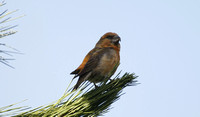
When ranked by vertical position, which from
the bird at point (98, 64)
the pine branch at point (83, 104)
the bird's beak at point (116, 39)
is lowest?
the pine branch at point (83, 104)

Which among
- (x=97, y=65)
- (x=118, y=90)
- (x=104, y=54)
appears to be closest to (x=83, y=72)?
(x=97, y=65)

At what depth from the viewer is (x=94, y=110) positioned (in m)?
2.23

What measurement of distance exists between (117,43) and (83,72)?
1.65 meters

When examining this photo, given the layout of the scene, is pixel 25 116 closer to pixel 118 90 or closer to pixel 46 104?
pixel 46 104

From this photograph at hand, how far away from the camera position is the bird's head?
5.96 metres

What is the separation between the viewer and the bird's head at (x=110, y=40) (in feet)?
19.6

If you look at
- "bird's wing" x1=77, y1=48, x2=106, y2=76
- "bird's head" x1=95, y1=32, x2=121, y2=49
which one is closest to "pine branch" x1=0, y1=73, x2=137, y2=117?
"bird's wing" x1=77, y1=48, x2=106, y2=76

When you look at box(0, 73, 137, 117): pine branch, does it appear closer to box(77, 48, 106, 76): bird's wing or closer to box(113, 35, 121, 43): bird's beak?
box(77, 48, 106, 76): bird's wing

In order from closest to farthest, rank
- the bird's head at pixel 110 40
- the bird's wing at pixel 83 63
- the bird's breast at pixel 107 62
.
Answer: the bird's wing at pixel 83 63 < the bird's breast at pixel 107 62 < the bird's head at pixel 110 40

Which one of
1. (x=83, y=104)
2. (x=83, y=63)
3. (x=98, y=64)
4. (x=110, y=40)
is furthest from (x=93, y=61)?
(x=83, y=104)

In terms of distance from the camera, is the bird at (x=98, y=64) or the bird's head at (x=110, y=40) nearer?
the bird at (x=98, y=64)

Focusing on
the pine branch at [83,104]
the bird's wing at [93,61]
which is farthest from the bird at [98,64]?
the pine branch at [83,104]

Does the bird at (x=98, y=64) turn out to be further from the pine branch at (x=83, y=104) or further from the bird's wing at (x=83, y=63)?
the pine branch at (x=83, y=104)

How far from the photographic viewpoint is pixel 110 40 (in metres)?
6.05
